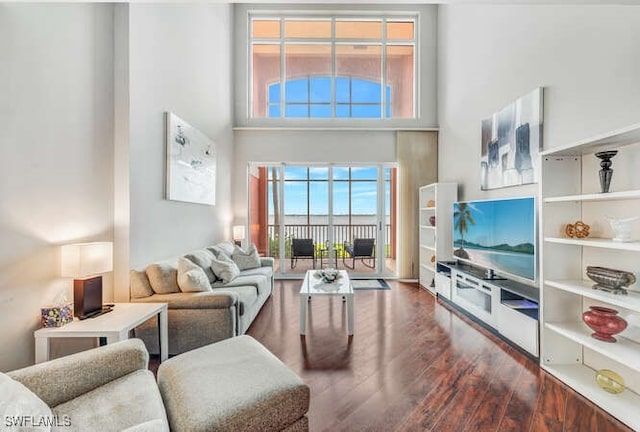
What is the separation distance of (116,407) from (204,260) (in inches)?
93.3

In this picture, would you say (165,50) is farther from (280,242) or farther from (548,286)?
(548,286)

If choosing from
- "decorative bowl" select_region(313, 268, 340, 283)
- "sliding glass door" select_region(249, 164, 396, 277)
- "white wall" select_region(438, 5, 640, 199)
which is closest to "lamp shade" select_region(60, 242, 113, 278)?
"decorative bowl" select_region(313, 268, 340, 283)

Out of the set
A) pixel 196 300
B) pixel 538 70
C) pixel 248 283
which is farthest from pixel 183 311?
pixel 538 70

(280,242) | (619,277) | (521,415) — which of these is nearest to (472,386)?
(521,415)

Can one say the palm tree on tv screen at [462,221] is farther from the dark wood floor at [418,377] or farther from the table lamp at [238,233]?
the table lamp at [238,233]

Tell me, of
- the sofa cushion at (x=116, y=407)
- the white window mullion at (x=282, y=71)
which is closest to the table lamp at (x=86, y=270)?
the sofa cushion at (x=116, y=407)

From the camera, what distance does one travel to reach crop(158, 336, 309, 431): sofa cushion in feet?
4.09

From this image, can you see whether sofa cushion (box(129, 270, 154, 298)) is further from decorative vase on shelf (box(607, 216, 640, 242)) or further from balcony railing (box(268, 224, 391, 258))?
decorative vase on shelf (box(607, 216, 640, 242))

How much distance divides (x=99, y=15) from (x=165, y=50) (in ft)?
2.69

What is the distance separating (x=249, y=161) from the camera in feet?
18.7

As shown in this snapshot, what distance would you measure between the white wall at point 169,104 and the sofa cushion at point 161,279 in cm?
17

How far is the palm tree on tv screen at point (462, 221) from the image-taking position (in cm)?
394

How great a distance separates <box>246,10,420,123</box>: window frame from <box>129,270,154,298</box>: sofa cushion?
3861 mm

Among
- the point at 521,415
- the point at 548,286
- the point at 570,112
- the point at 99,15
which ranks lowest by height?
the point at 521,415
